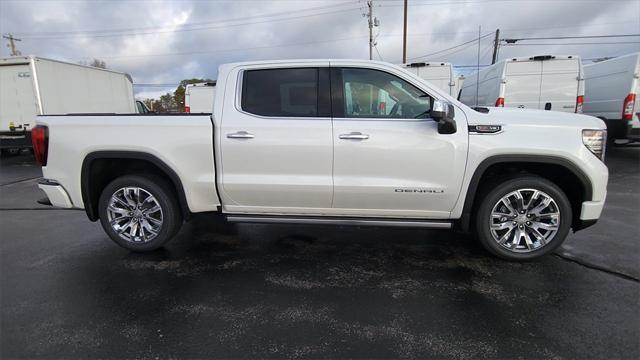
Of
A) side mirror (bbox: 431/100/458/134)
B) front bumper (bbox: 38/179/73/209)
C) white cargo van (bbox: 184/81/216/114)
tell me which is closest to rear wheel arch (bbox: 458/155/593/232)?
side mirror (bbox: 431/100/458/134)

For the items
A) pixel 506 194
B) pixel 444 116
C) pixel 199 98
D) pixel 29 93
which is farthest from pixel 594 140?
pixel 29 93

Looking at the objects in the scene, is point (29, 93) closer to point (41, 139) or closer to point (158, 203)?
point (41, 139)

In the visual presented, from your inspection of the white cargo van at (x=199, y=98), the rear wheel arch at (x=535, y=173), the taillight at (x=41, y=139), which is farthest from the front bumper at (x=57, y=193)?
the white cargo van at (x=199, y=98)

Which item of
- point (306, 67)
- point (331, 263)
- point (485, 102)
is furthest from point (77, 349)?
point (485, 102)

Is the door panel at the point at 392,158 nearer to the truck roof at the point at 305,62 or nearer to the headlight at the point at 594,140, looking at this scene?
the truck roof at the point at 305,62

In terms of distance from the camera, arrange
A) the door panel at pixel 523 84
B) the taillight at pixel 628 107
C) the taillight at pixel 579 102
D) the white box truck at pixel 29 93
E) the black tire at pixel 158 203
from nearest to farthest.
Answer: the black tire at pixel 158 203 → the taillight at pixel 628 107 → the taillight at pixel 579 102 → the door panel at pixel 523 84 → the white box truck at pixel 29 93

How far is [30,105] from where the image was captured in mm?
11938

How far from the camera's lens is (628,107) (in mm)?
9562

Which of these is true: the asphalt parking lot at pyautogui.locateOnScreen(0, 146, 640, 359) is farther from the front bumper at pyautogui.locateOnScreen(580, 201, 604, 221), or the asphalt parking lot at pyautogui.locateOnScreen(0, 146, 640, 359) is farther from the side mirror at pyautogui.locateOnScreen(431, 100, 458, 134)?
the side mirror at pyautogui.locateOnScreen(431, 100, 458, 134)

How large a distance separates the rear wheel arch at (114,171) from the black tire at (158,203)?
0.07m

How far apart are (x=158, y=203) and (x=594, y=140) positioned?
4197 mm

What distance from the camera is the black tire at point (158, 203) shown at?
391 cm

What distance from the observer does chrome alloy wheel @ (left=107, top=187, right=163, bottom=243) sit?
3979 millimetres

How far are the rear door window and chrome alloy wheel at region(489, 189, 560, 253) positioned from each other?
6.56ft
